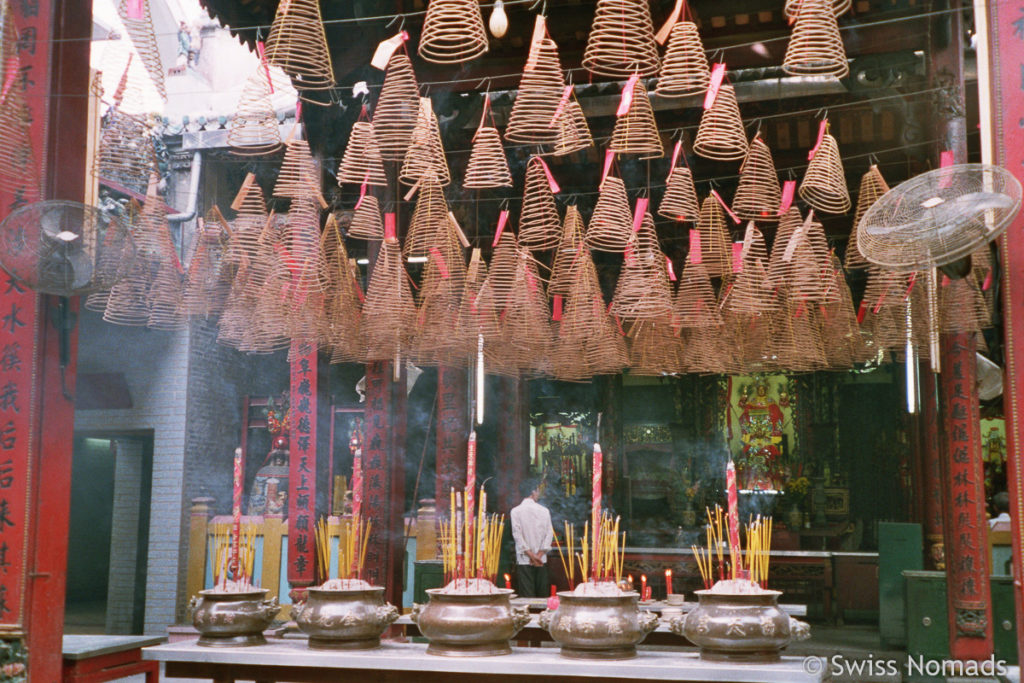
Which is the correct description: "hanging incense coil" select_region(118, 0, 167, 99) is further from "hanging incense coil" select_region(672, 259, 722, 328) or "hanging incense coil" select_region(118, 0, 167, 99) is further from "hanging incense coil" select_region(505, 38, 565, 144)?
"hanging incense coil" select_region(672, 259, 722, 328)

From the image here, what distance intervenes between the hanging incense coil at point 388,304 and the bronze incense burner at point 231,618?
2.14 metres

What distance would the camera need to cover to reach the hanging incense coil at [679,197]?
4.95m

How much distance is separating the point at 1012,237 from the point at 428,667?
2.26 meters

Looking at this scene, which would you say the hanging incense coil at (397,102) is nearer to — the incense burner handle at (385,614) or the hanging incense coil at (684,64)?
the hanging incense coil at (684,64)

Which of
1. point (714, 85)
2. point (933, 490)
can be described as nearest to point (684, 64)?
point (714, 85)

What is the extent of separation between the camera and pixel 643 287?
517cm

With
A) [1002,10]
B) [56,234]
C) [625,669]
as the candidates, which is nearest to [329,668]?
[625,669]

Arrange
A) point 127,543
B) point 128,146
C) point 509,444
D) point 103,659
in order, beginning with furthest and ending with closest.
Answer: point 509,444
point 127,543
point 128,146
point 103,659

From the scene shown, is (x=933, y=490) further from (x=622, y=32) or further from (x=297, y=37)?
(x=297, y=37)

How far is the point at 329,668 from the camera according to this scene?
3.26m

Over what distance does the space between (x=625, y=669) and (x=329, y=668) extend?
3.26ft

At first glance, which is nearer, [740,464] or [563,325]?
[563,325]

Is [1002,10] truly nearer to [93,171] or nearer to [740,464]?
[93,171]

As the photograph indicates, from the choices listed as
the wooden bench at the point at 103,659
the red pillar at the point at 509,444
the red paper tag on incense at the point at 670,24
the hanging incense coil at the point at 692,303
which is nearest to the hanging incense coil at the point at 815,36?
the red paper tag on incense at the point at 670,24
